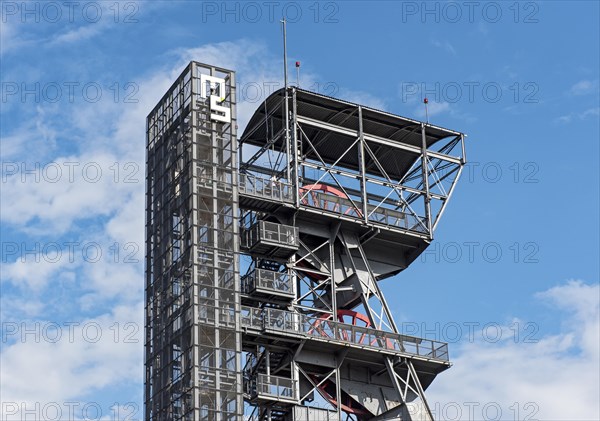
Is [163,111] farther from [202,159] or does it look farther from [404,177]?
[404,177]

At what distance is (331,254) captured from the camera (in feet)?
363

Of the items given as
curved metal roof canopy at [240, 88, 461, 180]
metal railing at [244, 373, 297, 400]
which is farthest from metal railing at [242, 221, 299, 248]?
metal railing at [244, 373, 297, 400]

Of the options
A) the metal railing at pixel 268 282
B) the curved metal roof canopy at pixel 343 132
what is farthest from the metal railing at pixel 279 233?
the curved metal roof canopy at pixel 343 132

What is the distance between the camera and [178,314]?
4161 inches

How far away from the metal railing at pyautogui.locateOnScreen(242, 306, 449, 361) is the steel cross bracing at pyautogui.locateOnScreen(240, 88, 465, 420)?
9 cm

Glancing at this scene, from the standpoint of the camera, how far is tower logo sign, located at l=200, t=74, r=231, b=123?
111 metres

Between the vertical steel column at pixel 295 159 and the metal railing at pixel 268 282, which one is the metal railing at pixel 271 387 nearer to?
the metal railing at pixel 268 282

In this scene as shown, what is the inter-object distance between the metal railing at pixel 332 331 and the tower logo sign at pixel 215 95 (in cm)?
1426

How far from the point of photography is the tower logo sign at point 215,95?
365 feet

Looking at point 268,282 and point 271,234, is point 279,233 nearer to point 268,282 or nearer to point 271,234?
point 271,234

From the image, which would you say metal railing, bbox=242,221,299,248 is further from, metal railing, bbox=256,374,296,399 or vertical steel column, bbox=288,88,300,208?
metal railing, bbox=256,374,296,399

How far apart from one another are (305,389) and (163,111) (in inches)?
915

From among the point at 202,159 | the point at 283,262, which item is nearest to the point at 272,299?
the point at 283,262

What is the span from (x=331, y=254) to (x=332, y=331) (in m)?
6.46
